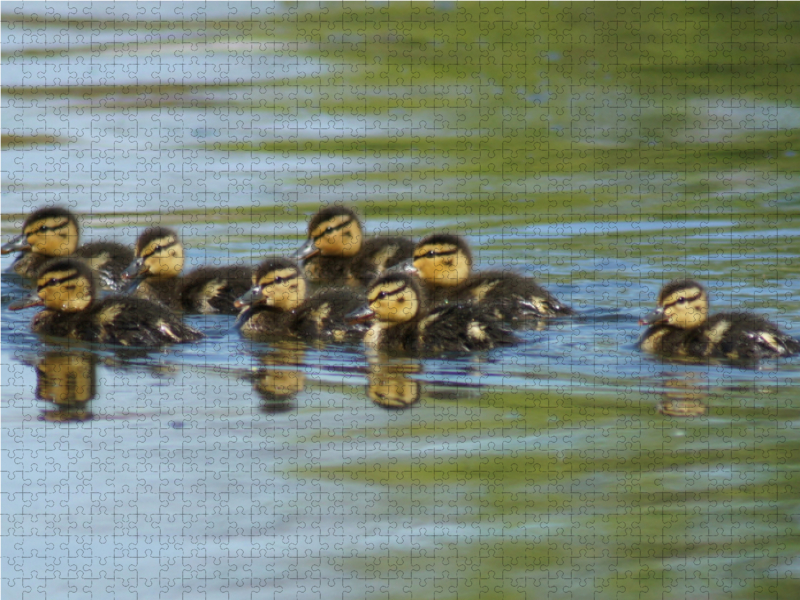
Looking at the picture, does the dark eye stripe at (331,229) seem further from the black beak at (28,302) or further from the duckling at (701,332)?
the duckling at (701,332)

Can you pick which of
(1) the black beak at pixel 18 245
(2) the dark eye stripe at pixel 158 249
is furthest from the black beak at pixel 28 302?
(1) the black beak at pixel 18 245

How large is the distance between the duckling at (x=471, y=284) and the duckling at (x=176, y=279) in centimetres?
85

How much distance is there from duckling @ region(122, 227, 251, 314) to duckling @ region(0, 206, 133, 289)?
243 mm

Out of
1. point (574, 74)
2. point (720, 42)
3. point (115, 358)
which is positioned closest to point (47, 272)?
point (115, 358)

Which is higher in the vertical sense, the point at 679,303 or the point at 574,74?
the point at 574,74

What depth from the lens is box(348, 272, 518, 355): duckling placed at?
584cm

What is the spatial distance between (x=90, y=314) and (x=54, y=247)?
1.25 metres

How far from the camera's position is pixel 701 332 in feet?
18.8

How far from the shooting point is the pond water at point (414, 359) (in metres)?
3.95

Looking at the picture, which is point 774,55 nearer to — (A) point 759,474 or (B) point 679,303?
(B) point 679,303

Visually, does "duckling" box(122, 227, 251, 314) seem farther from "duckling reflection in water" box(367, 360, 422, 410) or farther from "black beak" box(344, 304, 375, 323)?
"duckling reflection in water" box(367, 360, 422, 410)

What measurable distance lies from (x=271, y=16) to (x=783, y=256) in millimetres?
5713

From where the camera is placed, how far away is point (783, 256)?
23.0ft

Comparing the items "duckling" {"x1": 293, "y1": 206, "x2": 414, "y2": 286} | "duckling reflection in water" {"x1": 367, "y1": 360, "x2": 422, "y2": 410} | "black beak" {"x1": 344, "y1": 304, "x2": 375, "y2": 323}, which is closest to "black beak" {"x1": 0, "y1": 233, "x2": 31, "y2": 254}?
"duckling" {"x1": 293, "y1": 206, "x2": 414, "y2": 286}
